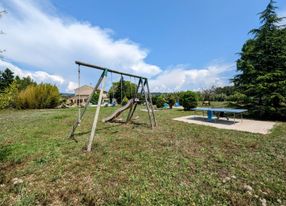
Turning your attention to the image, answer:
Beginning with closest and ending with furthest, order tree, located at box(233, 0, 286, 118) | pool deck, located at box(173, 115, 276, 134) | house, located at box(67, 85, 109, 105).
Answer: house, located at box(67, 85, 109, 105) < pool deck, located at box(173, 115, 276, 134) < tree, located at box(233, 0, 286, 118)

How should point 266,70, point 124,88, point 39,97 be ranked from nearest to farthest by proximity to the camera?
point 266,70
point 124,88
point 39,97

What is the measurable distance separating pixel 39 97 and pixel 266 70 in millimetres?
22117

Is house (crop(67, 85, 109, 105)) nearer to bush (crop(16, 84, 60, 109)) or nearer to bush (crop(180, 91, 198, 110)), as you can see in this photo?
bush (crop(16, 84, 60, 109))

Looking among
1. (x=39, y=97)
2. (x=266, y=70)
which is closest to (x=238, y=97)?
(x=266, y=70)

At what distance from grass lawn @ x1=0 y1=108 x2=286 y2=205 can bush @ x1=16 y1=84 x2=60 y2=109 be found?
15.7m

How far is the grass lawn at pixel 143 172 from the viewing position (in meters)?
2.04

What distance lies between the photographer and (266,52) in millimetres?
9234

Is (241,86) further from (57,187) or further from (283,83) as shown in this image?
(57,187)

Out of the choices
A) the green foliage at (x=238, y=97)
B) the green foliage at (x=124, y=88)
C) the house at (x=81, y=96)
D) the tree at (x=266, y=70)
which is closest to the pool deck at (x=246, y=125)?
the tree at (x=266, y=70)

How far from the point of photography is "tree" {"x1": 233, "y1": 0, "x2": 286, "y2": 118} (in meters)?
8.38

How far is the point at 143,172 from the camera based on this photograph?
2691 mm

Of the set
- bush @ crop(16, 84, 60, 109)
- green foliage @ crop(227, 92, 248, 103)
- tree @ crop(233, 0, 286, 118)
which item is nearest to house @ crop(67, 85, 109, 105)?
bush @ crop(16, 84, 60, 109)

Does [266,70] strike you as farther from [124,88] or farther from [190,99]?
[124,88]

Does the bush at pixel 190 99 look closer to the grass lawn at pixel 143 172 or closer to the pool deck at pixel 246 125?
the pool deck at pixel 246 125
